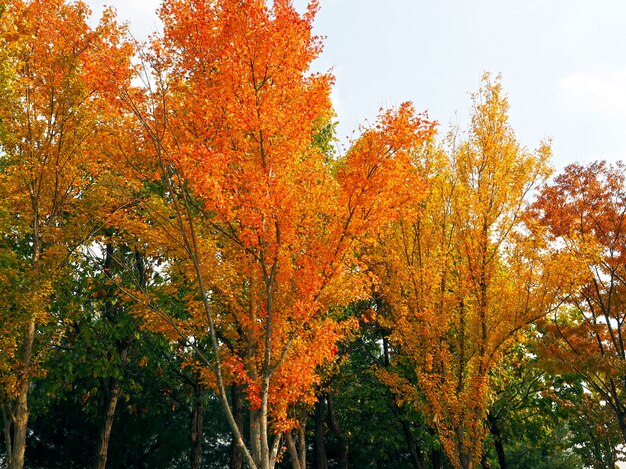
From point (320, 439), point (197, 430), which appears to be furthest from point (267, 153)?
point (197, 430)

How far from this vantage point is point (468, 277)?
1132cm

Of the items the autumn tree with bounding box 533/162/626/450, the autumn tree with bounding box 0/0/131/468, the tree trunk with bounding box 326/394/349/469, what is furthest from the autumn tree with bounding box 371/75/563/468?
the autumn tree with bounding box 0/0/131/468

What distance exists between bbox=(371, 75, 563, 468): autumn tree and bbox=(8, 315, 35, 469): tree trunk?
7439mm

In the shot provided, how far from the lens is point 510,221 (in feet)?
38.0

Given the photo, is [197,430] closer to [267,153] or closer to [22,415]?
[22,415]

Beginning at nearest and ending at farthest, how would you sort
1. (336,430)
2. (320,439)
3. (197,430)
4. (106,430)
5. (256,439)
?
(256,439) → (106,430) → (320,439) → (336,430) → (197,430)

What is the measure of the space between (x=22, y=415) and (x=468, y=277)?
939 cm

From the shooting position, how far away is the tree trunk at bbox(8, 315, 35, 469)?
377 inches

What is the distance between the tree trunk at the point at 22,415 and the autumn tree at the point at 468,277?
24.4ft

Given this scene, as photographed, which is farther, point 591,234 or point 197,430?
point 197,430

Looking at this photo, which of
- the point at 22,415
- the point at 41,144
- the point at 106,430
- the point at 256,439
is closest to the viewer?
the point at 256,439

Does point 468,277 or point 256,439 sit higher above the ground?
point 468,277

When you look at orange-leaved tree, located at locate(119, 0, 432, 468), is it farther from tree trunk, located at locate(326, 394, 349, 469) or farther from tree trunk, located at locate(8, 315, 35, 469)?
tree trunk, located at locate(326, 394, 349, 469)

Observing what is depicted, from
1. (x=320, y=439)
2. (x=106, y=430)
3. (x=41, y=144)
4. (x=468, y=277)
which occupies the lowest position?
(x=320, y=439)
